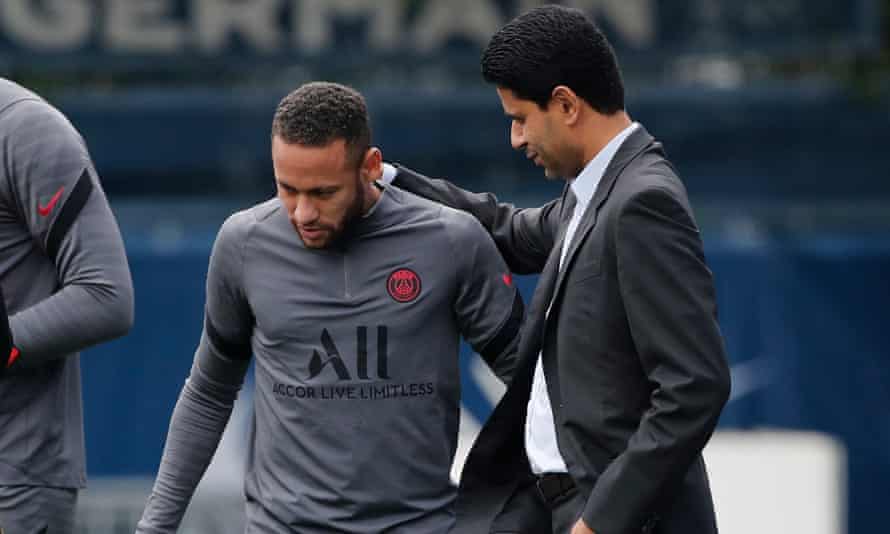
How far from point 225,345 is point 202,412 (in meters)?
0.16

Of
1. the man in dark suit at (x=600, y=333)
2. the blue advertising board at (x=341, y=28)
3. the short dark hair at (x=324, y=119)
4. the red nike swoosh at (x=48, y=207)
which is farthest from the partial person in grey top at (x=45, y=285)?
the blue advertising board at (x=341, y=28)

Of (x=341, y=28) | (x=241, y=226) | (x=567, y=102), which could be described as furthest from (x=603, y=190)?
(x=341, y=28)

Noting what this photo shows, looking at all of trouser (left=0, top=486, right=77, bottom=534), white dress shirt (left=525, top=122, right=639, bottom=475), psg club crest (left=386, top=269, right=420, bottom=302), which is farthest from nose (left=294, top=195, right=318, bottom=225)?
trouser (left=0, top=486, right=77, bottom=534)

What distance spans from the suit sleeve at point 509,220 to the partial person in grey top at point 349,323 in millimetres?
159

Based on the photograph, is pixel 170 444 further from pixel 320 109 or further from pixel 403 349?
pixel 320 109

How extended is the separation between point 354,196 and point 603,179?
0.50 metres

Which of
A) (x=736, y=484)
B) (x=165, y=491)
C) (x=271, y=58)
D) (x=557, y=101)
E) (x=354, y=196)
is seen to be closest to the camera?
(x=557, y=101)

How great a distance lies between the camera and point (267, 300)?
3293mm

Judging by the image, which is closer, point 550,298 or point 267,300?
point 550,298

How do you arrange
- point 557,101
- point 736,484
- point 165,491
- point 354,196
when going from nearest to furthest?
point 557,101, point 354,196, point 165,491, point 736,484

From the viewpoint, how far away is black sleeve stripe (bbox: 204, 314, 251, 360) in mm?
3404

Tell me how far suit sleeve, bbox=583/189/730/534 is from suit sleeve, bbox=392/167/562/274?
0.60 meters

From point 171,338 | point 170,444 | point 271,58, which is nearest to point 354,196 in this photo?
point 170,444

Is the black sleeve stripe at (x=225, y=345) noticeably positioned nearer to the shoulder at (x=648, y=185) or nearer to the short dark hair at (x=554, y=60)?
the short dark hair at (x=554, y=60)
